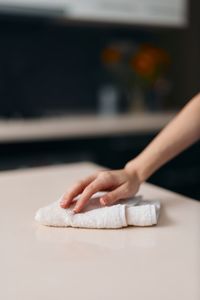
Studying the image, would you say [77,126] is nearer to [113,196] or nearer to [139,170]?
[139,170]

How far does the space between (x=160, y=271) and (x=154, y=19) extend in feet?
Answer: 6.96

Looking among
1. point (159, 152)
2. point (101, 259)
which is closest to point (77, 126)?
point (159, 152)

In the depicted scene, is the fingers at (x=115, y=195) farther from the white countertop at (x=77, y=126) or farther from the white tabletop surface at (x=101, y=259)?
the white countertop at (x=77, y=126)

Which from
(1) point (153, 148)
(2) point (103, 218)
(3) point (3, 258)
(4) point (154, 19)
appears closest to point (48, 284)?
(3) point (3, 258)

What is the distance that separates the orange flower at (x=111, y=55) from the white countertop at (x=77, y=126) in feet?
1.12

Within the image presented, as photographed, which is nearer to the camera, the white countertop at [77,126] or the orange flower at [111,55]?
the white countertop at [77,126]

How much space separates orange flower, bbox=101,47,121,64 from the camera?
8.36 ft

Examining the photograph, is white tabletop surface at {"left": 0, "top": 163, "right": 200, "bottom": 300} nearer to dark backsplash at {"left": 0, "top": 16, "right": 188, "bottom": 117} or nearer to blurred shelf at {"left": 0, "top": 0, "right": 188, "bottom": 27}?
blurred shelf at {"left": 0, "top": 0, "right": 188, "bottom": 27}

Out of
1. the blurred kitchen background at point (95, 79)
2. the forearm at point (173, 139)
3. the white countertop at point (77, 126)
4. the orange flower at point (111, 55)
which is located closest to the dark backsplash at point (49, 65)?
the blurred kitchen background at point (95, 79)

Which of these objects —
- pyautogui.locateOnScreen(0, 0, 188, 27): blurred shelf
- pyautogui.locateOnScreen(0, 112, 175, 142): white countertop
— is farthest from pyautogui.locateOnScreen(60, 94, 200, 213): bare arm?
pyautogui.locateOnScreen(0, 0, 188, 27): blurred shelf

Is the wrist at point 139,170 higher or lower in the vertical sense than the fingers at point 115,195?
higher

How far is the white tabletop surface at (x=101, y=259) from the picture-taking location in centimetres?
50

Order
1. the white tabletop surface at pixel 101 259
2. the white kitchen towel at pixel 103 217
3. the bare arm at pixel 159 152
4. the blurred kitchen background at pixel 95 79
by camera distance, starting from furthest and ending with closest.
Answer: the blurred kitchen background at pixel 95 79 → the bare arm at pixel 159 152 → the white kitchen towel at pixel 103 217 → the white tabletop surface at pixel 101 259

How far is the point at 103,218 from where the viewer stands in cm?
73
